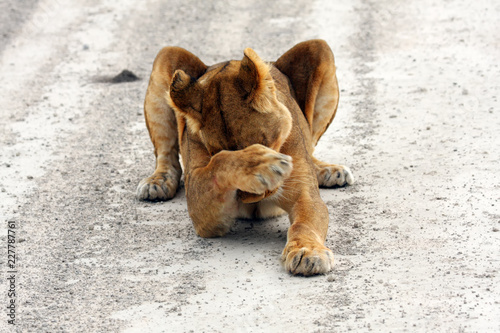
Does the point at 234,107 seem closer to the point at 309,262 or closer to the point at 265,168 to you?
the point at 265,168

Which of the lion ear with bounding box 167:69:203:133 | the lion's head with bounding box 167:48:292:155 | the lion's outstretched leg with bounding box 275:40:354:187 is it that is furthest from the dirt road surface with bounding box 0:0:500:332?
the lion ear with bounding box 167:69:203:133

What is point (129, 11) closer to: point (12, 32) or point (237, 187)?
point (12, 32)

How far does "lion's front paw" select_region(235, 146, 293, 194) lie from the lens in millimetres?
4016

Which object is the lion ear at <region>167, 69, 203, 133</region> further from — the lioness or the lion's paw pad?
the lion's paw pad

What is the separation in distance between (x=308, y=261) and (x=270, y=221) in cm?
109

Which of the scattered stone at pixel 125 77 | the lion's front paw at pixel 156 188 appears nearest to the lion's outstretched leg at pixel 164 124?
the lion's front paw at pixel 156 188

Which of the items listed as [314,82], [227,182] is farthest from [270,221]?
[314,82]

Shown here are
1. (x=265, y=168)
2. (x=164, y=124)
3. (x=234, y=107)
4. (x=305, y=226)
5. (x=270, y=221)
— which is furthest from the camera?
(x=164, y=124)

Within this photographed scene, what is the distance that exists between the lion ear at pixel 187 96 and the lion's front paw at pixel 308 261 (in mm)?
908

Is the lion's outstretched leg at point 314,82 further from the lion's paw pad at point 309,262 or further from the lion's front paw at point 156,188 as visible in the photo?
the lion's paw pad at point 309,262

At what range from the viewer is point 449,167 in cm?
593

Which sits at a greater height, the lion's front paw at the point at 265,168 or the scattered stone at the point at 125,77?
the lion's front paw at the point at 265,168

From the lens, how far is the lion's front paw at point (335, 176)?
593 centimetres

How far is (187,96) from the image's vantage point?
14.0 ft
